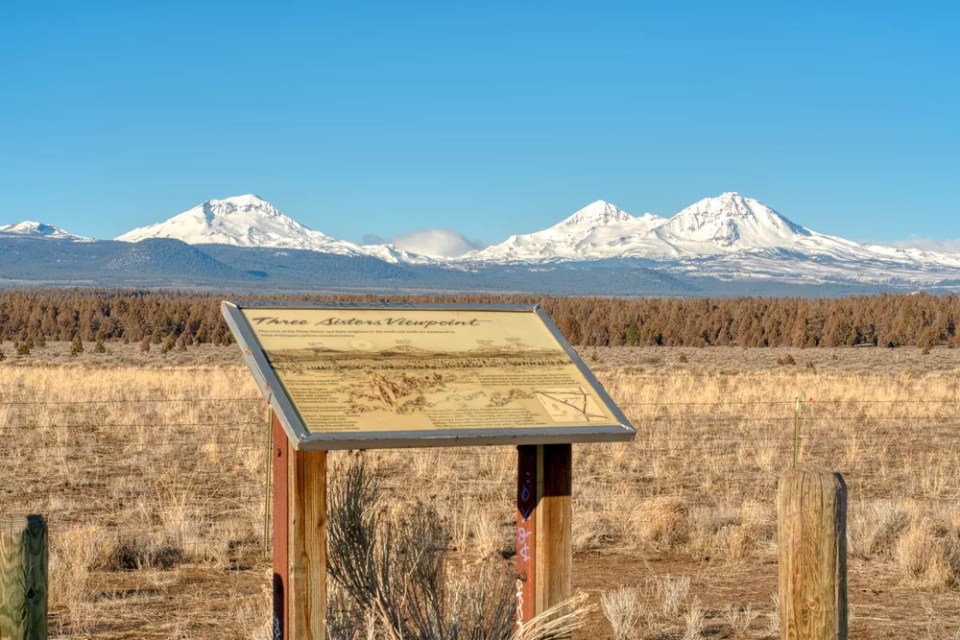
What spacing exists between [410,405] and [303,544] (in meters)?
0.68

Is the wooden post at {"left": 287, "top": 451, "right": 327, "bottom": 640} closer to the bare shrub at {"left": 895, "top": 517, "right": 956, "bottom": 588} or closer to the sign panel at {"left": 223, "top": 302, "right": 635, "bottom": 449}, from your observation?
the sign panel at {"left": 223, "top": 302, "right": 635, "bottom": 449}

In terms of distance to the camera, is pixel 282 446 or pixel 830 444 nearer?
pixel 282 446

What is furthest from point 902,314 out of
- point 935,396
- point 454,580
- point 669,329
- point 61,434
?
point 454,580

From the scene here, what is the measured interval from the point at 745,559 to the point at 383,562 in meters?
4.94

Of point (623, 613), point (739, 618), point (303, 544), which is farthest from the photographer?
point (739, 618)

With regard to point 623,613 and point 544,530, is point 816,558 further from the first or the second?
point 623,613

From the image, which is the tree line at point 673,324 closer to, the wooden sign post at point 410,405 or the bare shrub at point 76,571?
the bare shrub at point 76,571

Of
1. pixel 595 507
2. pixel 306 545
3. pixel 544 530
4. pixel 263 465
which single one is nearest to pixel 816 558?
pixel 544 530

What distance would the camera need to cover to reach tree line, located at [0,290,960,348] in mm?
57688

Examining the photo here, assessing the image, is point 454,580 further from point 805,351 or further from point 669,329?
point 669,329

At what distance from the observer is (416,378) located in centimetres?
482

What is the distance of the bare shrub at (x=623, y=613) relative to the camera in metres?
7.00

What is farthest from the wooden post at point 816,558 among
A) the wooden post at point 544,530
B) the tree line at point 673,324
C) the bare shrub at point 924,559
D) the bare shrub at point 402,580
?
the tree line at point 673,324

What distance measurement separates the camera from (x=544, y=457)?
200 inches
